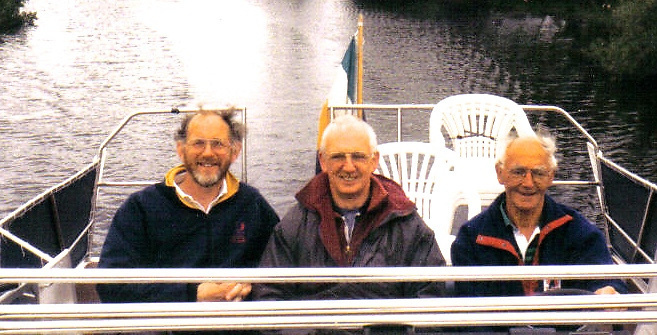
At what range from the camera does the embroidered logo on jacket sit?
3467 millimetres

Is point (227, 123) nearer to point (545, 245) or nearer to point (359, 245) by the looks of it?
point (359, 245)

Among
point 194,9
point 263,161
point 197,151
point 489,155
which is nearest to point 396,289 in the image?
point 197,151

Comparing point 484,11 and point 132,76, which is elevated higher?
point 484,11

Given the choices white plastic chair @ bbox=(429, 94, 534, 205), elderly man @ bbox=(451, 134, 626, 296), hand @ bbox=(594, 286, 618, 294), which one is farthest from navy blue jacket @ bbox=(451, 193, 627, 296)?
white plastic chair @ bbox=(429, 94, 534, 205)

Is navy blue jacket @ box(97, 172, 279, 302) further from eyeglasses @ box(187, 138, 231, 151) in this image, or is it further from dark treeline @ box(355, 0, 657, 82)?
dark treeline @ box(355, 0, 657, 82)

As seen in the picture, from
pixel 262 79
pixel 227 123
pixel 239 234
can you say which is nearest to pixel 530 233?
pixel 239 234

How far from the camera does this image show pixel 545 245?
334 cm

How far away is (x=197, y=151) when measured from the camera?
348cm

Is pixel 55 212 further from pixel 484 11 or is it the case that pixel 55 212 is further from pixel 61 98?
pixel 484 11

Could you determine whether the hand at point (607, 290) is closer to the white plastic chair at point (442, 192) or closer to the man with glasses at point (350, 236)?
the man with glasses at point (350, 236)

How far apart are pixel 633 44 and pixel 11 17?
108 ft

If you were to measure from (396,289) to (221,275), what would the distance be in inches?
58.5

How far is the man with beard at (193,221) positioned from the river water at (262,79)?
1030cm

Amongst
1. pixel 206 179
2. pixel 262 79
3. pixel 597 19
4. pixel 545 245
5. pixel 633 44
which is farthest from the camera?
pixel 597 19
